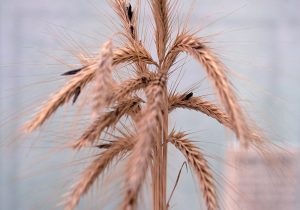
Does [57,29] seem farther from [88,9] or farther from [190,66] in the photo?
[190,66]

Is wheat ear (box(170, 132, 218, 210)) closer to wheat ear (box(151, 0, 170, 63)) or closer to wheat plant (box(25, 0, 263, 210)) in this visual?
wheat plant (box(25, 0, 263, 210))

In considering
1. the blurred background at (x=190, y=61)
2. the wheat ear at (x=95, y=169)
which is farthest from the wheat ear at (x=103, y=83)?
the blurred background at (x=190, y=61)

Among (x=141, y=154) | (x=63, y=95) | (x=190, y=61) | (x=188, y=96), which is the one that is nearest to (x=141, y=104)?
(x=188, y=96)

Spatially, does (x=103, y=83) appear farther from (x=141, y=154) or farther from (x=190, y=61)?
(x=190, y=61)

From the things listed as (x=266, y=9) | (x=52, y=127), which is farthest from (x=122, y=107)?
(x=266, y=9)

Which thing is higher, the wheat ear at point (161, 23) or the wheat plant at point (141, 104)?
the wheat ear at point (161, 23)

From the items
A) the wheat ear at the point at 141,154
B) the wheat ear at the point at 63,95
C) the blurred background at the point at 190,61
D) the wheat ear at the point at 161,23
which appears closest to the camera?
the wheat ear at the point at 141,154

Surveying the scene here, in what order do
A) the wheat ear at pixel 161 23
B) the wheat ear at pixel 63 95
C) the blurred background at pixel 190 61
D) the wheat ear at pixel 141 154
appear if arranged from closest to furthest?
the wheat ear at pixel 141 154 → the wheat ear at pixel 63 95 → the wheat ear at pixel 161 23 → the blurred background at pixel 190 61

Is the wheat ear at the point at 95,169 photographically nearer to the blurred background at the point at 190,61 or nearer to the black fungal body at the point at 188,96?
the black fungal body at the point at 188,96
